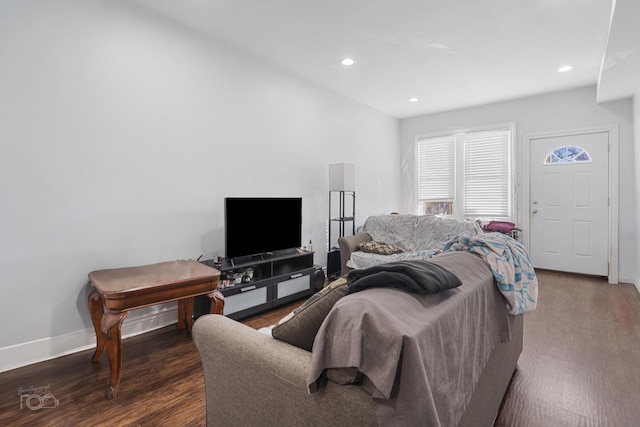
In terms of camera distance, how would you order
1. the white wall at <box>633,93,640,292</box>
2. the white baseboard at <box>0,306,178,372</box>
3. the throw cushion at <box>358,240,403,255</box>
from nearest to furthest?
the white baseboard at <box>0,306,178,372</box>
the white wall at <box>633,93,640,292</box>
the throw cushion at <box>358,240,403,255</box>

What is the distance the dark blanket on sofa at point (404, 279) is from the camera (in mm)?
1063

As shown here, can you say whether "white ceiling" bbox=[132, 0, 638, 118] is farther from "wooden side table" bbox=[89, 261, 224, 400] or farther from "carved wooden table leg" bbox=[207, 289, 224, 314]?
"carved wooden table leg" bbox=[207, 289, 224, 314]

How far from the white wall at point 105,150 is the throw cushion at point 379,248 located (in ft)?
4.40

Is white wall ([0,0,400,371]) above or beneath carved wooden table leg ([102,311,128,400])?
above

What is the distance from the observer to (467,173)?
5.66 metres

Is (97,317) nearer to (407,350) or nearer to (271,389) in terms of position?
(271,389)

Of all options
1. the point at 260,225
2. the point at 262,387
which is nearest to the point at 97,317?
the point at 260,225

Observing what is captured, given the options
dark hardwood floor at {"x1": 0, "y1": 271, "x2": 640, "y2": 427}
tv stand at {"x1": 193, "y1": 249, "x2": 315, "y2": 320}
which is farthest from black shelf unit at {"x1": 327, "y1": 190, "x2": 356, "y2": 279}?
dark hardwood floor at {"x1": 0, "y1": 271, "x2": 640, "y2": 427}

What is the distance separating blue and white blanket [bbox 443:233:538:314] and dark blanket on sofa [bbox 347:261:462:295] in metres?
0.53

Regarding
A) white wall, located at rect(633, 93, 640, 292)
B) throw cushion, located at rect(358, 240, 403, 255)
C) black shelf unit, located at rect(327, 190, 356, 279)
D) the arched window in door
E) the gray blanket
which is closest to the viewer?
the gray blanket

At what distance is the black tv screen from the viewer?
304 cm

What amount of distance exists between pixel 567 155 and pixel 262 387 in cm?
547

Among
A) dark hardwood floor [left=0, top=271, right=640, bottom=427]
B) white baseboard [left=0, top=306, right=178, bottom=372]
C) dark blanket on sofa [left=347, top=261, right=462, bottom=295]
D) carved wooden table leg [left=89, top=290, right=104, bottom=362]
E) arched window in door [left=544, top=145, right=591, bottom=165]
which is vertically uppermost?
arched window in door [left=544, top=145, right=591, bottom=165]

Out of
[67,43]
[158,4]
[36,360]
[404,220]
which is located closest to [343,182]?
[404,220]
